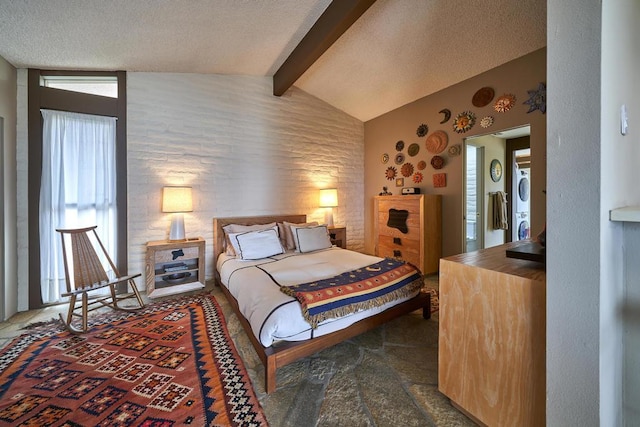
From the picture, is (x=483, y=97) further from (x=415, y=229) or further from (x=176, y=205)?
(x=176, y=205)

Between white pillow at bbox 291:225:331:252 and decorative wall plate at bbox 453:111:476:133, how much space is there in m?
2.30

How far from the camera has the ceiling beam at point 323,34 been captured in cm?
217

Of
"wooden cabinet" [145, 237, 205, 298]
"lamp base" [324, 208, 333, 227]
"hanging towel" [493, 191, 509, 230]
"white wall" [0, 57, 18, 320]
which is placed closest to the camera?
"white wall" [0, 57, 18, 320]

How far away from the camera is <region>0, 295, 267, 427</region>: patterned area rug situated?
132 centimetres

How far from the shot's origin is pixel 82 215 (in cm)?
280

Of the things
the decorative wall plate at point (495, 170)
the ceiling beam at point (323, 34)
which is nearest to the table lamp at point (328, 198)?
the ceiling beam at point (323, 34)

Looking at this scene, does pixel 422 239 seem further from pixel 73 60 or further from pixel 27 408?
pixel 73 60

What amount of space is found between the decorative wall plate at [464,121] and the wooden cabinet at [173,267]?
366 cm

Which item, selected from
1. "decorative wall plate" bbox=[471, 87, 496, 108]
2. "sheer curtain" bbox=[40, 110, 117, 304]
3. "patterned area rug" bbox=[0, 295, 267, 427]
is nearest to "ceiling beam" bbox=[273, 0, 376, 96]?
"decorative wall plate" bbox=[471, 87, 496, 108]

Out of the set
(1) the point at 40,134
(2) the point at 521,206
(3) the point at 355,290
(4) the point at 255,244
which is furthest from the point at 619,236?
(1) the point at 40,134

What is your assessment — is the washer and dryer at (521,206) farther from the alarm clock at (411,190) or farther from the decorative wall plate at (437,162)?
the alarm clock at (411,190)

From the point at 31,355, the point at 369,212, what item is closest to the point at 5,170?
the point at 31,355

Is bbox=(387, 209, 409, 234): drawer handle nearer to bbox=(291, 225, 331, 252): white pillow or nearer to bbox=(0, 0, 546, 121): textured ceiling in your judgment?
bbox=(291, 225, 331, 252): white pillow

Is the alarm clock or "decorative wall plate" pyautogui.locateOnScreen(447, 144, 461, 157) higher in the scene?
"decorative wall plate" pyautogui.locateOnScreen(447, 144, 461, 157)
